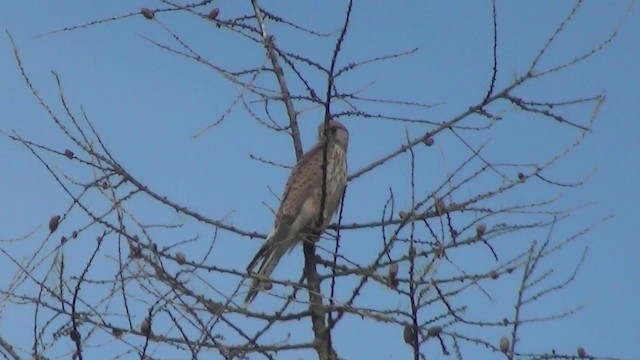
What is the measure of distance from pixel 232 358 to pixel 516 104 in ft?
4.86

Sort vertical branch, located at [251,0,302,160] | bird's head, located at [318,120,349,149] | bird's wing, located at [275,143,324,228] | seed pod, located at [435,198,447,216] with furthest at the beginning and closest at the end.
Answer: bird's head, located at [318,120,349,149] → bird's wing, located at [275,143,324,228] → vertical branch, located at [251,0,302,160] → seed pod, located at [435,198,447,216]

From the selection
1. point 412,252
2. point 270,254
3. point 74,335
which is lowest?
point 74,335

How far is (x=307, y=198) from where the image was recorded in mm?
6395

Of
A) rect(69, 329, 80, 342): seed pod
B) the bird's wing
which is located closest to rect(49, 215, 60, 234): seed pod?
rect(69, 329, 80, 342): seed pod

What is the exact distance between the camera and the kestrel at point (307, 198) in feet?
18.6

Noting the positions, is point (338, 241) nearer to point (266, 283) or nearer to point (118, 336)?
point (266, 283)

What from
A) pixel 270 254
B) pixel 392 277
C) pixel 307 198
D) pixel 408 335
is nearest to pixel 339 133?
pixel 307 198

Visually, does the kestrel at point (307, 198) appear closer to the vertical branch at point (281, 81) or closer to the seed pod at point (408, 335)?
the vertical branch at point (281, 81)

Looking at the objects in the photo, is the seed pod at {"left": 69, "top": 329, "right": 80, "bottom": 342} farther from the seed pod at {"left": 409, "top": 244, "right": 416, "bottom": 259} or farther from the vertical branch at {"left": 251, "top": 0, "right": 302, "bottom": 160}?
the vertical branch at {"left": 251, "top": 0, "right": 302, "bottom": 160}

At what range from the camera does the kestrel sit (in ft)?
18.6

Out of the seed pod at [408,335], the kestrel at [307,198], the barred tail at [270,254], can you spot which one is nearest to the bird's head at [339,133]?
the kestrel at [307,198]

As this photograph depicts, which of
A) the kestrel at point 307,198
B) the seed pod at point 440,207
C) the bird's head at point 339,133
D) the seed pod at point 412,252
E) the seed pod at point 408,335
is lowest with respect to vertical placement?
the seed pod at point 408,335

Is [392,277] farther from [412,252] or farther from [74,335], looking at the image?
[74,335]

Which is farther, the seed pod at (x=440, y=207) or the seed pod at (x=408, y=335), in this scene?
the seed pod at (x=440, y=207)
